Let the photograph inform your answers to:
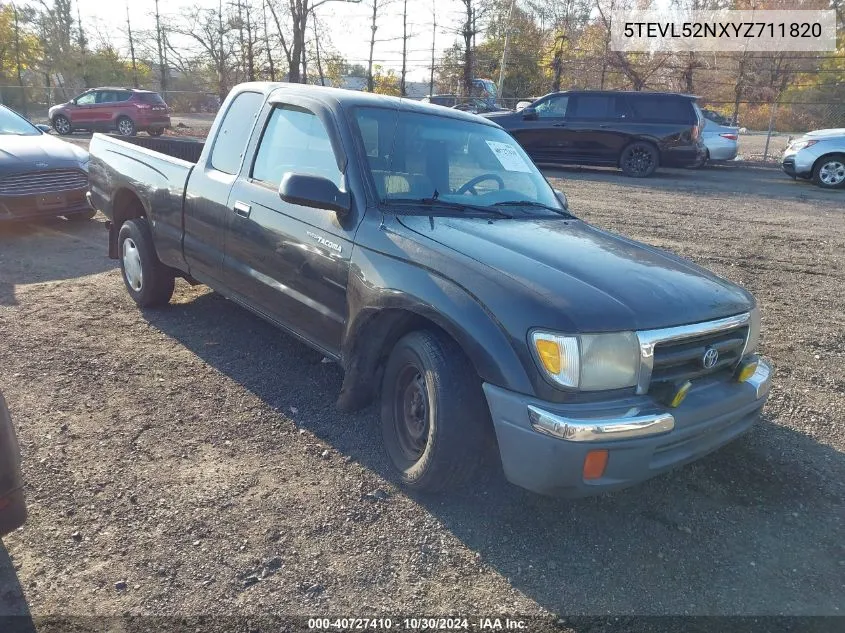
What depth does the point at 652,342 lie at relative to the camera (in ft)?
8.29

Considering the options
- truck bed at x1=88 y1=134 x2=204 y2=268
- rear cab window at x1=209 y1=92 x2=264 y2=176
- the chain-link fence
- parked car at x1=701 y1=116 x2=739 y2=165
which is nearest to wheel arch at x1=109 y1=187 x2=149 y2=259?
truck bed at x1=88 y1=134 x2=204 y2=268

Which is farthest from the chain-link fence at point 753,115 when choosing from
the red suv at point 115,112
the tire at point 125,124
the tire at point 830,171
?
the tire at point 830,171

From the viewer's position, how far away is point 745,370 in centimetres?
292

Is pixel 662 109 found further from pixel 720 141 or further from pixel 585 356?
pixel 585 356

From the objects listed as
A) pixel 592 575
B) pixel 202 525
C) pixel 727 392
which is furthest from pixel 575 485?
pixel 202 525

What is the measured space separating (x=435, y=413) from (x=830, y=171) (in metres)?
15.0

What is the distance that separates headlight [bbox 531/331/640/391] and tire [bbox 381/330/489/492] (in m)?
0.42

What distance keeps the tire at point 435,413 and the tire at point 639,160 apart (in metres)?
13.9

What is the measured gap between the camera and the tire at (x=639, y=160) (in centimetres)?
1521

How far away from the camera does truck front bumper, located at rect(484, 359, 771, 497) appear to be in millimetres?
2393

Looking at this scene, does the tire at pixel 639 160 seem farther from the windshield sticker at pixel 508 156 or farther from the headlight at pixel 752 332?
the headlight at pixel 752 332

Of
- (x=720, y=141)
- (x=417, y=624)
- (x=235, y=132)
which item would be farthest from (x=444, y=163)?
(x=720, y=141)

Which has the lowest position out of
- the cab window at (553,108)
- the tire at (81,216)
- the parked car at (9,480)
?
the tire at (81,216)

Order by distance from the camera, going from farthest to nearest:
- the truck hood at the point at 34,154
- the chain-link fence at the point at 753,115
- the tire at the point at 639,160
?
1. the chain-link fence at the point at 753,115
2. the tire at the point at 639,160
3. the truck hood at the point at 34,154
